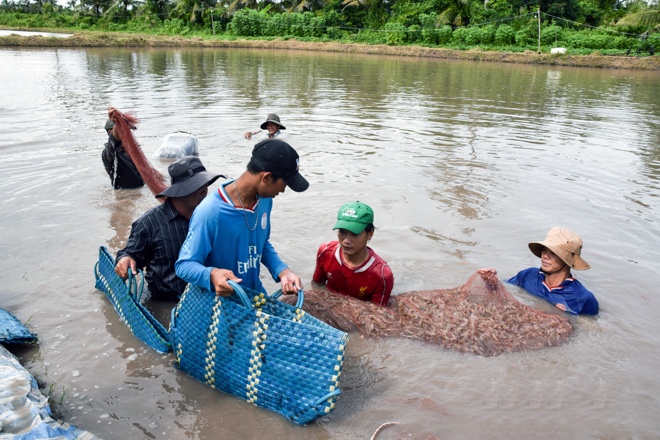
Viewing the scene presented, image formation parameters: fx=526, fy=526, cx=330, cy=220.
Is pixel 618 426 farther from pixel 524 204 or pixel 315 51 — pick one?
pixel 315 51

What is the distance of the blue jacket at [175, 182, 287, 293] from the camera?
285cm

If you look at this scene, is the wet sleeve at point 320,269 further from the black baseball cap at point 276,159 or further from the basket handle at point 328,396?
the basket handle at point 328,396

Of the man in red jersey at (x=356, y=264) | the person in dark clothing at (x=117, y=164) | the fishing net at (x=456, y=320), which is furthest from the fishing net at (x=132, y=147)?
the fishing net at (x=456, y=320)

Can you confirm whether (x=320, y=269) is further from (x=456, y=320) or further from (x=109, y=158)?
(x=109, y=158)

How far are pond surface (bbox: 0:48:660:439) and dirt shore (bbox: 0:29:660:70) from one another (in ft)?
53.5

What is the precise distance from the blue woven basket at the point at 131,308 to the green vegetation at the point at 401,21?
34.9 m

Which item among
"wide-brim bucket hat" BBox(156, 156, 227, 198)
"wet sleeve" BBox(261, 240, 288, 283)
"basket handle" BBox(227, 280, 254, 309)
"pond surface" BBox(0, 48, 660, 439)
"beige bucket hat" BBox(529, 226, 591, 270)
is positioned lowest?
"pond surface" BBox(0, 48, 660, 439)

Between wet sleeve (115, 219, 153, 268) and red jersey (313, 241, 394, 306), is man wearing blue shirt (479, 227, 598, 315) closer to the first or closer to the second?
red jersey (313, 241, 394, 306)

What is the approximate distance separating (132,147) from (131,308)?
3339mm

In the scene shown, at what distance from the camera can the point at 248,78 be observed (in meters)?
20.6

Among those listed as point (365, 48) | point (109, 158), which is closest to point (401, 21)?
point (365, 48)

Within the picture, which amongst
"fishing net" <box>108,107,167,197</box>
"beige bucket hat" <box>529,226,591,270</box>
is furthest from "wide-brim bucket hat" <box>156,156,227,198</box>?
"fishing net" <box>108,107,167,197</box>

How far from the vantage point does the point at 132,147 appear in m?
6.36

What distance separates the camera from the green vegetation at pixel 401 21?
33375 mm
